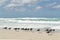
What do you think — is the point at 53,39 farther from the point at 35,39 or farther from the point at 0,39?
the point at 0,39

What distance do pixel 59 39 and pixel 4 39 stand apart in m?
3.27

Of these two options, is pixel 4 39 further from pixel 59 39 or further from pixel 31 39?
pixel 59 39

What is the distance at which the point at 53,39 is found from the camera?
9.86 metres

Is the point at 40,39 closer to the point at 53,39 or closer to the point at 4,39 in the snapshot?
the point at 53,39

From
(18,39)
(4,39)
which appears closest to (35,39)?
(18,39)

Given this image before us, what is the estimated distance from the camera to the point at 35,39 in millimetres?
9727

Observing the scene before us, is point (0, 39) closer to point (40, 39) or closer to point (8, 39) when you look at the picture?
point (8, 39)

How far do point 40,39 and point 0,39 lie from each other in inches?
92.3

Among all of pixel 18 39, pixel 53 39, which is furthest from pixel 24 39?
pixel 53 39

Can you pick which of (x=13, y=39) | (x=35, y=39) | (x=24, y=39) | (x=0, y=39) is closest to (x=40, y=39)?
(x=35, y=39)

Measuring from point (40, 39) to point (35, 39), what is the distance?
0.30 m

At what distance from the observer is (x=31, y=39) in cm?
972

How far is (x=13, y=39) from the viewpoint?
9.55m

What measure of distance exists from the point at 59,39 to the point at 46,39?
79 centimetres
